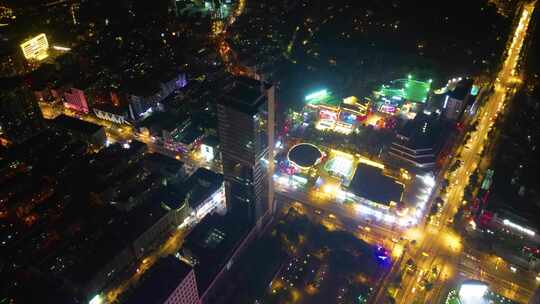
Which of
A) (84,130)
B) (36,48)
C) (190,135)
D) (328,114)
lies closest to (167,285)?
(190,135)

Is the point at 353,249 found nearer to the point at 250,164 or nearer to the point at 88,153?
the point at 250,164

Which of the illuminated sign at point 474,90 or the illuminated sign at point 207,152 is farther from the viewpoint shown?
the illuminated sign at point 474,90

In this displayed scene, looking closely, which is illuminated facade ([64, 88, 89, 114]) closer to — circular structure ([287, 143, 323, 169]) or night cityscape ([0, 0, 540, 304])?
night cityscape ([0, 0, 540, 304])

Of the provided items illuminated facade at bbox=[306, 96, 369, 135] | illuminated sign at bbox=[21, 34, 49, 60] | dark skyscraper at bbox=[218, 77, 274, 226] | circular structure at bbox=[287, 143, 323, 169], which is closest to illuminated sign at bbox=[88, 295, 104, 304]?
dark skyscraper at bbox=[218, 77, 274, 226]

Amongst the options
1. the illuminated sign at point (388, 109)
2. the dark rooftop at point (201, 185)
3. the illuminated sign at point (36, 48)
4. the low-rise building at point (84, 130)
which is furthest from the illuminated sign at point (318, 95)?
the illuminated sign at point (36, 48)

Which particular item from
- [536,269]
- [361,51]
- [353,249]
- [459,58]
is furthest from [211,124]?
[459,58]

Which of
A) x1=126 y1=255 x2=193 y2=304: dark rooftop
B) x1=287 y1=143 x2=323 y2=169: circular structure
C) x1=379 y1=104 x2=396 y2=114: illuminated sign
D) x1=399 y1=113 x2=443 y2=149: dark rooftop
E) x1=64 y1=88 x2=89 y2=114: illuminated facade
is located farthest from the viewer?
x1=379 y1=104 x2=396 y2=114: illuminated sign

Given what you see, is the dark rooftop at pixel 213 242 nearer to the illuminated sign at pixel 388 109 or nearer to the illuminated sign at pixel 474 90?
the illuminated sign at pixel 388 109
